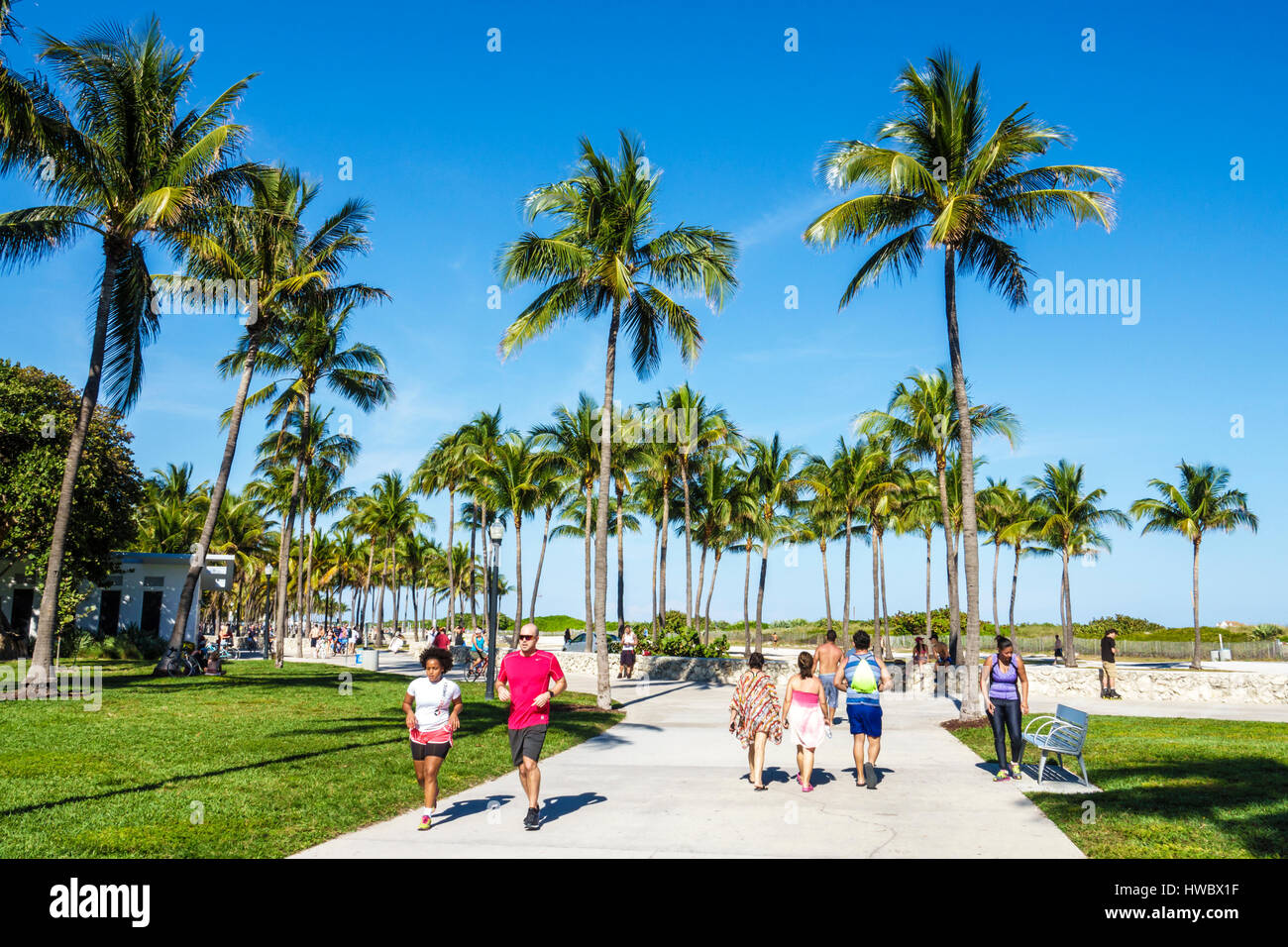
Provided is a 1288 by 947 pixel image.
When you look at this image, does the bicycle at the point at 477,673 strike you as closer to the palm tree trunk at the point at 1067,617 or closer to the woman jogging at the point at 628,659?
the woman jogging at the point at 628,659

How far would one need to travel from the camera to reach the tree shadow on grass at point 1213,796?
7.16 m

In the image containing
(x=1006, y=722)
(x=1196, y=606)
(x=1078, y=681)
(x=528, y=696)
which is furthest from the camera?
(x=1196, y=606)

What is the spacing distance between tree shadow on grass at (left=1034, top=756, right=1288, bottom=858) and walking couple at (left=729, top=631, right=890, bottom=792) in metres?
2.07

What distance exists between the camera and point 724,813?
26.4 ft

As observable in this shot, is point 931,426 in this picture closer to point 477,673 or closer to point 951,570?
point 951,570

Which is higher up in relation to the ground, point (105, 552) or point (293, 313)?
point (293, 313)

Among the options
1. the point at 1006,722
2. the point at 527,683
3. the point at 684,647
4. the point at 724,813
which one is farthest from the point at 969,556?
the point at 684,647

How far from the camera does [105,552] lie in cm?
2861

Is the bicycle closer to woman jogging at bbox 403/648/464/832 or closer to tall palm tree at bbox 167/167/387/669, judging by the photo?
tall palm tree at bbox 167/167/387/669

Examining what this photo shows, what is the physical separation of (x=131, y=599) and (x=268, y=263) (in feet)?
57.8
